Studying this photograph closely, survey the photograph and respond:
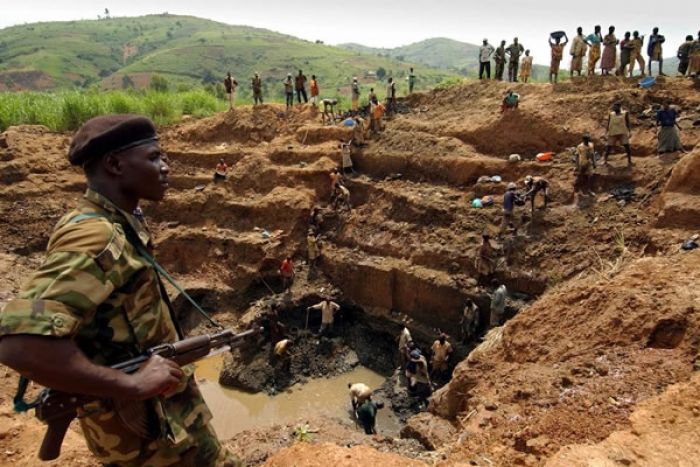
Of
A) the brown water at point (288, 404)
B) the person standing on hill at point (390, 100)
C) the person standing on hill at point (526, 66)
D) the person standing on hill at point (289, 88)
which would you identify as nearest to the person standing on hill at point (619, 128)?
the person standing on hill at point (526, 66)

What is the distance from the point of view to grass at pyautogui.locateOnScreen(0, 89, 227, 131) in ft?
62.3

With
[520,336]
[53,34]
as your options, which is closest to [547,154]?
A: [520,336]

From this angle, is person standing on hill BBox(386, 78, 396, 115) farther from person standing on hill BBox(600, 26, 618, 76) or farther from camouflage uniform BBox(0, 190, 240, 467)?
camouflage uniform BBox(0, 190, 240, 467)

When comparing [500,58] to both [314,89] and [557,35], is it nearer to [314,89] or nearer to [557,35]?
[557,35]

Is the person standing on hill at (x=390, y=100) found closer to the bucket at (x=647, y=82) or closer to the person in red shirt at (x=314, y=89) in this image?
the person in red shirt at (x=314, y=89)

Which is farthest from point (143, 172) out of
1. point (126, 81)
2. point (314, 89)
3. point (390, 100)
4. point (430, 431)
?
point (126, 81)

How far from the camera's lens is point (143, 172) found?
82.5 inches

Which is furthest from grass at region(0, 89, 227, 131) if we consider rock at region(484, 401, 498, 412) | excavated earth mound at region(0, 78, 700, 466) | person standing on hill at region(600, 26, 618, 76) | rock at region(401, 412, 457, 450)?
rock at region(484, 401, 498, 412)

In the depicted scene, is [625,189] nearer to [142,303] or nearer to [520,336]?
[520,336]

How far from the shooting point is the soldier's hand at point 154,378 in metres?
1.78

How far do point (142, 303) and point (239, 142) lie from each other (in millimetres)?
17277

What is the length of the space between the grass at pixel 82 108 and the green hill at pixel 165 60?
43885 mm

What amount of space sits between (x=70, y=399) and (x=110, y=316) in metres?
0.33

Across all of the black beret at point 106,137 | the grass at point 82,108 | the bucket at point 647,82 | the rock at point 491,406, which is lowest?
the rock at point 491,406
